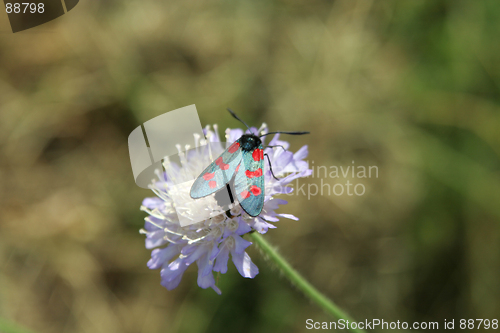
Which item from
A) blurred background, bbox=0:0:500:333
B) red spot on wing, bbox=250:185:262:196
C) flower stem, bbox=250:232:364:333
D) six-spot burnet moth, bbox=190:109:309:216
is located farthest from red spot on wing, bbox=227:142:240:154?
blurred background, bbox=0:0:500:333

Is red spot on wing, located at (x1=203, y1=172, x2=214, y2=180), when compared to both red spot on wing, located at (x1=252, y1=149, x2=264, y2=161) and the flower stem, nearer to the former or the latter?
red spot on wing, located at (x1=252, y1=149, x2=264, y2=161)

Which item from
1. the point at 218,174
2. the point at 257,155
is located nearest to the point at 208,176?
the point at 218,174

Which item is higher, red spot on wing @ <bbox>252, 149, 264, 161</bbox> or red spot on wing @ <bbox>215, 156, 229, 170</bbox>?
red spot on wing @ <bbox>252, 149, 264, 161</bbox>

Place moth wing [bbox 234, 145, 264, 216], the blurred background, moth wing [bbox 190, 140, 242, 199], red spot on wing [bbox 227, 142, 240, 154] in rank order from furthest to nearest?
the blurred background < red spot on wing [bbox 227, 142, 240, 154] < moth wing [bbox 190, 140, 242, 199] < moth wing [bbox 234, 145, 264, 216]

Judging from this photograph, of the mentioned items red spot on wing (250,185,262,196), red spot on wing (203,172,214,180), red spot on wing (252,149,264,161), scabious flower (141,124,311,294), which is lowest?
scabious flower (141,124,311,294)

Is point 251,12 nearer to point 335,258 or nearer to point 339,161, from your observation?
point 339,161

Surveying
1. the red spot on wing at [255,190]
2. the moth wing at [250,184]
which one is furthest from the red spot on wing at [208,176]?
the red spot on wing at [255,190]

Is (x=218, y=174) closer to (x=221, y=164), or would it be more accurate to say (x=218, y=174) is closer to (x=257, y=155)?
→ (x=221, y=164)

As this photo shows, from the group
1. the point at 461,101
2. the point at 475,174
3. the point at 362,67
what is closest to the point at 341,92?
the point at 362,67
